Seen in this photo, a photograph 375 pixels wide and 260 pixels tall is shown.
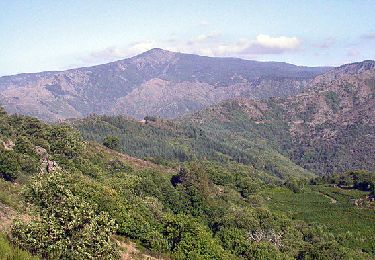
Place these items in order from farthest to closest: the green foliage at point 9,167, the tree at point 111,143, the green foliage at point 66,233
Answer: the tree at point 111,143, the green foliage at point 9,167, the green foliage at point 66,233

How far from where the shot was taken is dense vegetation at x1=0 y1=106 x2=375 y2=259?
28766 millimetres

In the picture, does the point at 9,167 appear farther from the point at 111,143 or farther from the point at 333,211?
the point at 111,143

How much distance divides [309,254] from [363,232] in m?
38.5

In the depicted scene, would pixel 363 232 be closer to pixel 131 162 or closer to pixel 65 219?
pixel 131 162

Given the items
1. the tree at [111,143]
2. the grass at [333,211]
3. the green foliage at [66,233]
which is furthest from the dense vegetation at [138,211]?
the tree at [111,143]

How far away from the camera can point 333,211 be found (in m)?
128

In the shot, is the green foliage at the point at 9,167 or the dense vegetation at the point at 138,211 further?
the green foliage at the point at 9,167

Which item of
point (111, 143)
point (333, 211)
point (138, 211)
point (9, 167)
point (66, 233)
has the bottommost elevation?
point (333, 211)

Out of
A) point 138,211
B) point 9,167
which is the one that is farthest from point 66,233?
point 9,167

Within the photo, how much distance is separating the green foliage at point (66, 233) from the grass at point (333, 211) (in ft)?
274

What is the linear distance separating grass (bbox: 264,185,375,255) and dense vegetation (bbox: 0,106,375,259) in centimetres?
45

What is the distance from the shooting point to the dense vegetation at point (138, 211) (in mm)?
28766

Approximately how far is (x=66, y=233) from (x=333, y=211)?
114 m

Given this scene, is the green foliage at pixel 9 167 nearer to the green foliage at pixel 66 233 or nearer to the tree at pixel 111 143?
the green foliage at pixel 66 233
